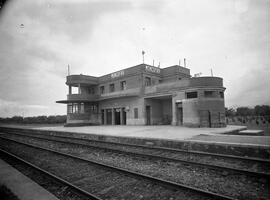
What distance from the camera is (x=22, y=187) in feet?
14.8

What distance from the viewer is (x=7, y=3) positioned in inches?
141

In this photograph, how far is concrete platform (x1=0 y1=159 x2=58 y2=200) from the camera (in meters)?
3.91

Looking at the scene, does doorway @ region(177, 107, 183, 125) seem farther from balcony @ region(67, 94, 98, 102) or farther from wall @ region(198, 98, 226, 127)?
balcony @ region(67, 94, 98, 102)

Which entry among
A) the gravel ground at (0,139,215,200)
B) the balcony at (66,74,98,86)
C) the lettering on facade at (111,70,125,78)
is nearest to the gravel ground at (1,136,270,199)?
the gravel ground at (0,139,215,200)

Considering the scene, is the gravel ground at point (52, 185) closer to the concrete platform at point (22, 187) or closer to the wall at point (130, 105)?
the concrete platform at point (22, 187)

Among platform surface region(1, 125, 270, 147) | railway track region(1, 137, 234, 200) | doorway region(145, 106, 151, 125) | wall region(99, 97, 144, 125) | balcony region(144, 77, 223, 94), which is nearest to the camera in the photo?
railway track region(1, 137, 234, 200)

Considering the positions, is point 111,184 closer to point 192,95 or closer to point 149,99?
point 192,95

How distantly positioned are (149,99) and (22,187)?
2186cm

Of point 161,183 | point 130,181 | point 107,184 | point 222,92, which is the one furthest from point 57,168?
point 222,92

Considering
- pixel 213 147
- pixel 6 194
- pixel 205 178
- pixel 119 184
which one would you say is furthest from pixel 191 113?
pixel 6 194

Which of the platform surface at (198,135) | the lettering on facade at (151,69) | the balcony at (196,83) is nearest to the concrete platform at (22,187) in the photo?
the platform surface at (198,135)

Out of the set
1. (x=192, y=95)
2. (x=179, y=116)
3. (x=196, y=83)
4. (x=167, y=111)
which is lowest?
(x=179, y=116)

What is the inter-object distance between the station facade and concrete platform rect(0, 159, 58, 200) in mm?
17851

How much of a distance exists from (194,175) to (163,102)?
21693mm
